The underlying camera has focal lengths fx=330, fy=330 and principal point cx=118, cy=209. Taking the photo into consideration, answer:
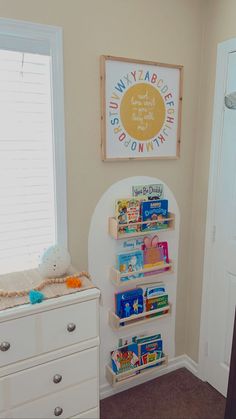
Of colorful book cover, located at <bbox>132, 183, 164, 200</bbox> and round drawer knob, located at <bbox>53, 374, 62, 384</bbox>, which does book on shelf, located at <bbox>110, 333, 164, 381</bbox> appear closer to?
round drawer knob, located at <bbox>53, 374, 62, 384</bbox>

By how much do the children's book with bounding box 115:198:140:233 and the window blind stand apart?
0.36m

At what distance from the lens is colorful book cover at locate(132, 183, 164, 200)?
199 cm

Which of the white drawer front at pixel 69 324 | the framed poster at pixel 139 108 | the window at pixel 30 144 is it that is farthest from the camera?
the framed poster at pixel 139 108

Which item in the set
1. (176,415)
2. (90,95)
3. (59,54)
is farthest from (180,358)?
(59,54)

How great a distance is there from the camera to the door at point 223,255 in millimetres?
1927

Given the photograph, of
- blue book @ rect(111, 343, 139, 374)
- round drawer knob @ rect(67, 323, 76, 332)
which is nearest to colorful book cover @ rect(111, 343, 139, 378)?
blue book @ rect(111, 343, 139, 374)

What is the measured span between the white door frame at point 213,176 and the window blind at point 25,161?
3.24ft

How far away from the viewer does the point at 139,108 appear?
189cm

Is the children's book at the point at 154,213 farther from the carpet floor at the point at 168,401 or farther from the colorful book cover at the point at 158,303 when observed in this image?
the carpet floor at the point at 168,401

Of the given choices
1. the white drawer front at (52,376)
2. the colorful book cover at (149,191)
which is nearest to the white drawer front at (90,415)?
the white drawer front at (52,376)

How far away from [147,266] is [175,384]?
0.89 meters

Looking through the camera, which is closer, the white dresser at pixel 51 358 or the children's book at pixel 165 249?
the white dresser at pixel 51 358

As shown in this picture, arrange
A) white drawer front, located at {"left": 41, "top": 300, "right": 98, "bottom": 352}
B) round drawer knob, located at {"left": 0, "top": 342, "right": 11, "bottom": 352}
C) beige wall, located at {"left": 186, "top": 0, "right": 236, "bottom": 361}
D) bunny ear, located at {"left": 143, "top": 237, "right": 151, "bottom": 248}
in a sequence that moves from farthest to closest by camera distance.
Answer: bunny ear, located at {"left": 143, "top": 237, "right": 151, "bottom": 248}, beige wall, located at {"left": 186, "top": 0, "right": 236, "bottom": 361}, white drawer front, located at {"left": 41, "top": 300, "right": 98, "bottom": 352}, round drawer knob, located at {"left": 0, "top": 342, "right": 11, "bottom": 352}

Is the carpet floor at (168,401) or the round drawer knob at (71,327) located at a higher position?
the round drawer knob at (71,327)
